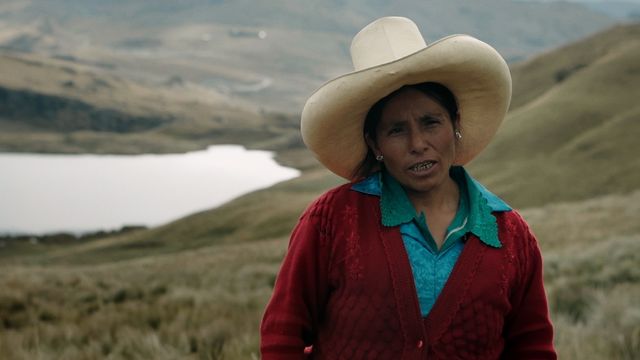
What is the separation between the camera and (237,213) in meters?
48.5

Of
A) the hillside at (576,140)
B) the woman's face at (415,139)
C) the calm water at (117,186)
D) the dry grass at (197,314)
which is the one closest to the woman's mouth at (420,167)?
the woman's face at (415,139)

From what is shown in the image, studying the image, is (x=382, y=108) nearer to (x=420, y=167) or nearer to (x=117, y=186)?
(x=420, y=167)

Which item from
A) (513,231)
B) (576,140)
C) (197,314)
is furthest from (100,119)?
(513,231)

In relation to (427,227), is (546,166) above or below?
above

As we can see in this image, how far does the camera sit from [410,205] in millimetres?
2873

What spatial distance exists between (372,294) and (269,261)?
14.3 meters

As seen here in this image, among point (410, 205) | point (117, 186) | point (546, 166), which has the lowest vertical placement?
point (410, 205)

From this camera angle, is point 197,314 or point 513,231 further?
point 197,314

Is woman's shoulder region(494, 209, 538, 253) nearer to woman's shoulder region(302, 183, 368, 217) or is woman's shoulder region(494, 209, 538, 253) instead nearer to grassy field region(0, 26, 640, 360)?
woman's shoulder region(302, 183, 368, 217)

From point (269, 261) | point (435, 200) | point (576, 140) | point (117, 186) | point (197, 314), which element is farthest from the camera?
point (117, 186)

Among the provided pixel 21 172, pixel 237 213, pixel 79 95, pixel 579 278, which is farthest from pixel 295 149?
pixel 579 278

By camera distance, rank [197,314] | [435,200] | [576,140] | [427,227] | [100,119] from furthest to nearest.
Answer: [100,119]
[576,140]
[197,314]
[435,200]
[427,227]

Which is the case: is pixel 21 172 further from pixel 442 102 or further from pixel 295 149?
pixel 442 102

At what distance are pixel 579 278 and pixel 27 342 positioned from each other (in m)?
6.42
